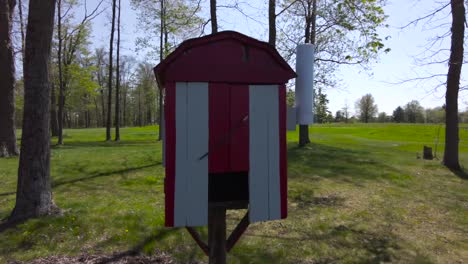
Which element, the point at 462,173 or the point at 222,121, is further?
the point at 462,173

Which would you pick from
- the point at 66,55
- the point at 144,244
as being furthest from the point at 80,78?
the point at 144,244

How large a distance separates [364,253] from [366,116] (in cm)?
8852

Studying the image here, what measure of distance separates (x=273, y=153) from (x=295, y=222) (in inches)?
142

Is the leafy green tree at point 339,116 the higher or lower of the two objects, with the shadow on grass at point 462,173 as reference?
higher

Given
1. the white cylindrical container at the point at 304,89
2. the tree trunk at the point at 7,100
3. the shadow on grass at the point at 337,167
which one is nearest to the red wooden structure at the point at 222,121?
the white cylindrical container at the point at 304,89

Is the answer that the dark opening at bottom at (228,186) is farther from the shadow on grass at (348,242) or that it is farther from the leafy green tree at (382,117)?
the leafy green tree at (382,117)

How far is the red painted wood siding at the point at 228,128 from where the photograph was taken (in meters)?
2.76

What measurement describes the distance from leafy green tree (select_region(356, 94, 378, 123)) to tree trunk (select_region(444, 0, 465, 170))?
78.6 meters

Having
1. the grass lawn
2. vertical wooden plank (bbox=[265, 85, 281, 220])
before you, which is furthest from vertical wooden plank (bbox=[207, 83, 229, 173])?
the grass lawn

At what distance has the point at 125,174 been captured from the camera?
9906 millimetres

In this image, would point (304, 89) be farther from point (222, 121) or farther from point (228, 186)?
point (228, 186)

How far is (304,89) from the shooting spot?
3.19 metres

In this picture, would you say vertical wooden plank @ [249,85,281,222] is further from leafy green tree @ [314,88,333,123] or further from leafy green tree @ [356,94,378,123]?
leafy green tree @ [356,94,378,123]

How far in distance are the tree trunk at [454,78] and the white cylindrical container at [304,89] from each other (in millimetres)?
10738
